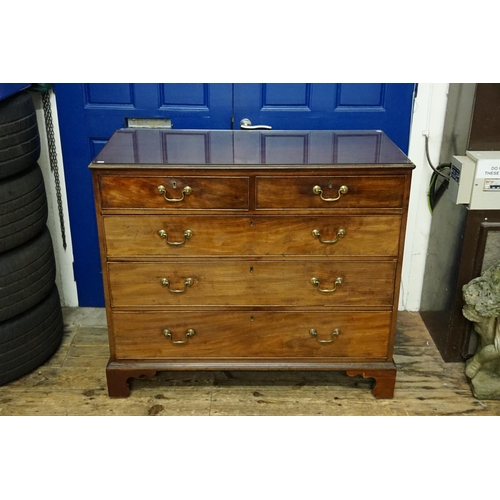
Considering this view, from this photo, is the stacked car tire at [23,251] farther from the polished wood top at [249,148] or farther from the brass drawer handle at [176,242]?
the brass drawer handle at [176,242]

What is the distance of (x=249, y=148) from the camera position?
8.82 feet

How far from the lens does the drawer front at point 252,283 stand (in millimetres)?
2639

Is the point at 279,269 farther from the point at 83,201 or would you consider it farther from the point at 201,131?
the point at 83,201

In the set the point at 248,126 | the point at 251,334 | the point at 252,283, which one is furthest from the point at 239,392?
the point at 248,126

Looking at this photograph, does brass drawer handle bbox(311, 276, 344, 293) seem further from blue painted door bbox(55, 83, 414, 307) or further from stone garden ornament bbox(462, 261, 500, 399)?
blue painted door bbox(55, 83, 414, 307)

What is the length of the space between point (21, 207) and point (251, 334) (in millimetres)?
1169

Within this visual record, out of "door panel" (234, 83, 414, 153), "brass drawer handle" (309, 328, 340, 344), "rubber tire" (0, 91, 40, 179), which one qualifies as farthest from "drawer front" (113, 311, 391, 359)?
"door panel" (234, 83, 414, 153)

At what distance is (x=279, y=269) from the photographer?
104 inches
